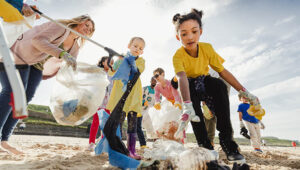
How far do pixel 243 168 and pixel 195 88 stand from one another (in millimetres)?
1083

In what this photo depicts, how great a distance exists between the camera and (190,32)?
2201mm

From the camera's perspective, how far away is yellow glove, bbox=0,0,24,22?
5.32 feet

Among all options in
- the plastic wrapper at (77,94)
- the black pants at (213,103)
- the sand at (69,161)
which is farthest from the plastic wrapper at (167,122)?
the plastic wrapper at (77,94)

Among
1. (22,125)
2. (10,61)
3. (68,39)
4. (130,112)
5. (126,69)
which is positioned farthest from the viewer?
(22,125)

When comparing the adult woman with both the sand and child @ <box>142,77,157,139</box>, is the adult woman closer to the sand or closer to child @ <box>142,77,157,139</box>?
the sand

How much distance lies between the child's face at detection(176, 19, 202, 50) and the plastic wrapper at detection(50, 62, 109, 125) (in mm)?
1064

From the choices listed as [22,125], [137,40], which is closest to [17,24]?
[137,40]

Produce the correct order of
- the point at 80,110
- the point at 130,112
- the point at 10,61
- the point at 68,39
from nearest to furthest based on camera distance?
the point at 10,61 → the point at 80,110 → the point at 68,39 → the point at 130,112

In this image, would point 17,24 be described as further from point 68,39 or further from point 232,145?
point 232,145

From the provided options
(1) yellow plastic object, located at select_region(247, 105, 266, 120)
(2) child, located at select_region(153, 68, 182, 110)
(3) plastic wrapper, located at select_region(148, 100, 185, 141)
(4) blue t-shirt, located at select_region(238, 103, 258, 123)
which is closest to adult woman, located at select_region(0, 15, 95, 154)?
(3) plastic wrapper, located at select_region(148, 100, 185, 141)

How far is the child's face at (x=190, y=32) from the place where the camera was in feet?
7.22

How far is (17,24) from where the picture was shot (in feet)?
5.69

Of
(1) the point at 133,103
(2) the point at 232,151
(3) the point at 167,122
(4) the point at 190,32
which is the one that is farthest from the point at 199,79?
(3) the point at 167,122

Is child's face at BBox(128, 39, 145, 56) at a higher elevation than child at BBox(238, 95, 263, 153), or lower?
higher
